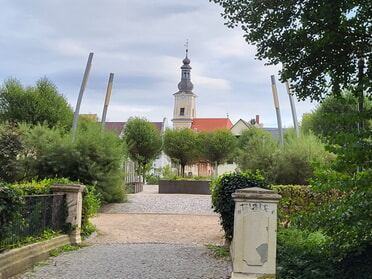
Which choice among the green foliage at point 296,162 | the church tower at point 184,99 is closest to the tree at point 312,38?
the green foliage at point 296,162

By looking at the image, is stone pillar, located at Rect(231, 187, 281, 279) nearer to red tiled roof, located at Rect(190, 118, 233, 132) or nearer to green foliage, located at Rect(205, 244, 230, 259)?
green foliage, located at Rect(205, 244, 230, 259)

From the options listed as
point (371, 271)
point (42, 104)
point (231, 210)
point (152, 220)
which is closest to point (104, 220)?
point (152, 220)

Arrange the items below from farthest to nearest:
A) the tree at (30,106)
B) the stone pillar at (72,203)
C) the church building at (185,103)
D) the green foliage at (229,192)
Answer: the church building at (185,103) < the tree at (30,106) < the stone pillar at (72,203) < the green foliage at (229,192)

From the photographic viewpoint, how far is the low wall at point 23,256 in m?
6.41

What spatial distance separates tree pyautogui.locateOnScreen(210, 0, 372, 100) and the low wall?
5.34 m

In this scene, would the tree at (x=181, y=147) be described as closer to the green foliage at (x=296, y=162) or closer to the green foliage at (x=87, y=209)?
the green foliage at (x=296, y=162)

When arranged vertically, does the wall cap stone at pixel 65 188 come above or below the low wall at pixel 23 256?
above

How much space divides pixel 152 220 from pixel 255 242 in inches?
426

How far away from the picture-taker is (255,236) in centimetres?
566

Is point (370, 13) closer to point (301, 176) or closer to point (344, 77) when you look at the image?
point (344, 77)

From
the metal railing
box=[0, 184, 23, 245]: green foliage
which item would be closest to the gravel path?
the metal railing

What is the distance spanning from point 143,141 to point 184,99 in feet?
156

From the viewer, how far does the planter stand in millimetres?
29094

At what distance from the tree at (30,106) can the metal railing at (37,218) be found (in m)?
18.9
